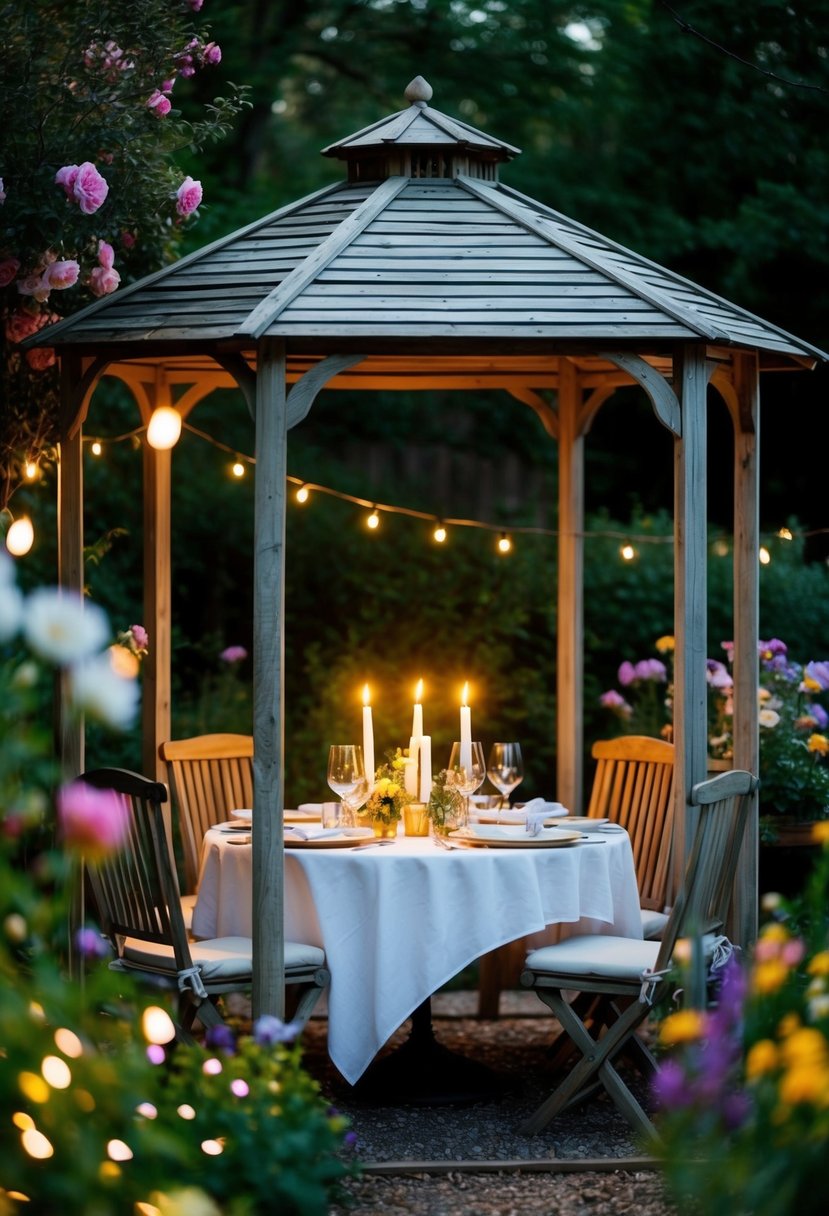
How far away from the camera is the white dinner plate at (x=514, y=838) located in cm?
563

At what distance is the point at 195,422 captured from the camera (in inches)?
431

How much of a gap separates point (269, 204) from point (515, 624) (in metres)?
3.79

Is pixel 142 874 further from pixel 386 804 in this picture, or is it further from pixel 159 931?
pixel 386 804

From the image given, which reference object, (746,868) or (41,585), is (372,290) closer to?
(746,868)

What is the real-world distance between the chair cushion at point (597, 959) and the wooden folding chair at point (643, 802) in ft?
2.60

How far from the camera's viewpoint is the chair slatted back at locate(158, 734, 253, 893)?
6.75 metres

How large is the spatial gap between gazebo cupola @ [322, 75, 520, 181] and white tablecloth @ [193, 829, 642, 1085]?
106 inches

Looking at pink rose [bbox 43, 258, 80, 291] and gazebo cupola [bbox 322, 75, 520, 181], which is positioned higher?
gazebo cupola [bbox 322, 75, 520, 181]

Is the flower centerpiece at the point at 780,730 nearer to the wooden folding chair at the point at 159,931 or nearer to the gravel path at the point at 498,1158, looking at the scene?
the gravel path at the point at 498,1158

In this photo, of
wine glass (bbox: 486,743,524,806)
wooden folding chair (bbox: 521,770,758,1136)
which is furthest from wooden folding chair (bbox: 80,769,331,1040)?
wine glass (bbox: 486,743,524,806)

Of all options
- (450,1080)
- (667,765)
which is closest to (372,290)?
→ (667,765)

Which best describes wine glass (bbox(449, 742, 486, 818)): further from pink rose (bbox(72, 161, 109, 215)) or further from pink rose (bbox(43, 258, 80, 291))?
pink rose (bbox(72, 161, 109, 215))

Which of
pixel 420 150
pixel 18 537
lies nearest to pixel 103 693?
pixel 18 537

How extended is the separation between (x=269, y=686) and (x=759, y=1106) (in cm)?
255
